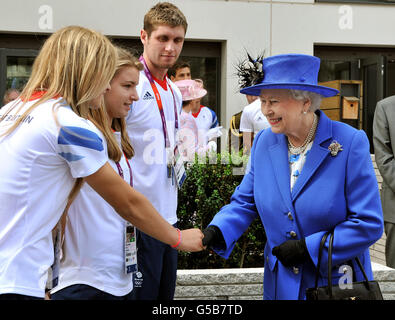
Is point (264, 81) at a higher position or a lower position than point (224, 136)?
higher

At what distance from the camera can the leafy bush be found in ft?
17.3

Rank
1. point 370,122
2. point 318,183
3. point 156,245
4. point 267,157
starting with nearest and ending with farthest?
1. point 318,183
2. point 267,157
3. point 156,245
4. point 370,122

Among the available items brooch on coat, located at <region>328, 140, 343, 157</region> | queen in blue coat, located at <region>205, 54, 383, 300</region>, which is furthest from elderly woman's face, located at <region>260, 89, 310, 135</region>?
brooch on coat, located at <region>328, 140, 343, 157</region>

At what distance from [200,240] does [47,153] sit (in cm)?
126

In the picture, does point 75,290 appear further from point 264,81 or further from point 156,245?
point 264,81

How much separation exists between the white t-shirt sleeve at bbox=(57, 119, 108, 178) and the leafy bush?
9.54 ft

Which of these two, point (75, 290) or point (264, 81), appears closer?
point (75, 290)

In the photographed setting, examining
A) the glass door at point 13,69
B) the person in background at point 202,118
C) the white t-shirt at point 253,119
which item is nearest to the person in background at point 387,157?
the white t-shirt at point 253,119

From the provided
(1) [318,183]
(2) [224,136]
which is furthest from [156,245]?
(2) [224,136]

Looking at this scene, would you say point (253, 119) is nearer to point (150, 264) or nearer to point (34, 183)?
point (150, 264)

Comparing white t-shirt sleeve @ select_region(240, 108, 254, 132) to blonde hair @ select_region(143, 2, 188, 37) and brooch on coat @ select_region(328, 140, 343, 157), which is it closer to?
blonde hair @ select_region(143, 2, 188, 37)
